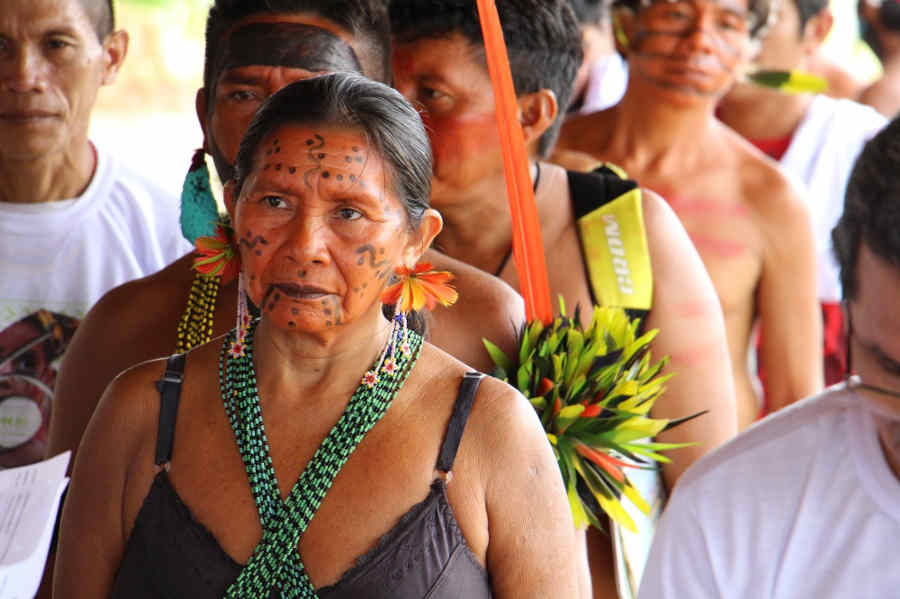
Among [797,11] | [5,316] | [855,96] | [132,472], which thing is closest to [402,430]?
[132,472]

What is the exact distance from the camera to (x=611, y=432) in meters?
2.30

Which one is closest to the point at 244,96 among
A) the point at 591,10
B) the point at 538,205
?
the point at 538,205

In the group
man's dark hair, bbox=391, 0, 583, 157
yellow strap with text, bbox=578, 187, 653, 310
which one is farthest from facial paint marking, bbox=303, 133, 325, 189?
yellow strap with text, bbox=578, 187, 653, 310

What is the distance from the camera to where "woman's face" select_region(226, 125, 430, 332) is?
1.80m

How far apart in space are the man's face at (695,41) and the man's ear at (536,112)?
0.66 meters

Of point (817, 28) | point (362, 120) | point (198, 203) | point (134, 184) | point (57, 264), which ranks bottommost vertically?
point (57, 264)

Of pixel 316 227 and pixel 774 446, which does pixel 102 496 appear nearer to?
pixel 316 227

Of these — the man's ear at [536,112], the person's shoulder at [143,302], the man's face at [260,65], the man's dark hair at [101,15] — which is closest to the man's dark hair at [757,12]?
the man's ear at [536,112]

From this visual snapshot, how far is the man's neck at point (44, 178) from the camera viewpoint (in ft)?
9.54

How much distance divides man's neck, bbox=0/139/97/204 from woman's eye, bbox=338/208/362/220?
53.2 inches

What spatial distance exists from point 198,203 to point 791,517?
132cm

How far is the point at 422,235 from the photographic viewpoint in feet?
6.40

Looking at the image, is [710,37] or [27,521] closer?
[27,521]

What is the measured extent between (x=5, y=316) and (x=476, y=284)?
3.70 feet
